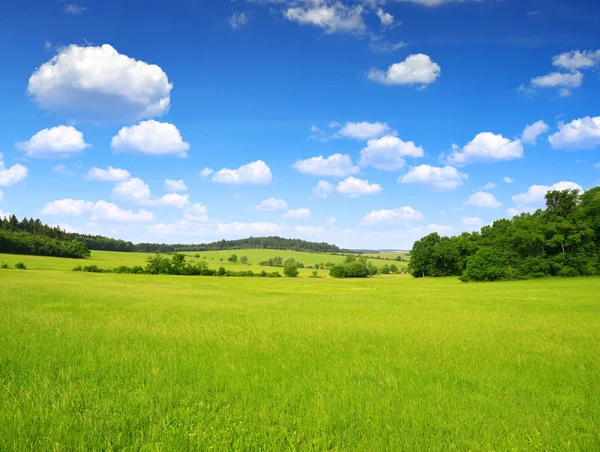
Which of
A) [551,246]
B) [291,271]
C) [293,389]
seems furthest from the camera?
[291,271]

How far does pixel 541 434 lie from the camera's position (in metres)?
5.89

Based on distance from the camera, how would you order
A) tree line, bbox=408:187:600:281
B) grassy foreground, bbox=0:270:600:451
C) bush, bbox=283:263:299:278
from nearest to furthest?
grassy foreground, bbox=0:270:600:451 → tree line, bbox=408:187:600:281 → bush, bbox=283:263:299:278

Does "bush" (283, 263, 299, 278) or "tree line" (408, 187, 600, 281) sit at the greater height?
"tree line" (408, 187, 600, 281)

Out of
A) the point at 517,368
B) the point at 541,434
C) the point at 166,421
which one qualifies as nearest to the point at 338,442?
the point at 166,421

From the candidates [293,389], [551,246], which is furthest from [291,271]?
[293,389]

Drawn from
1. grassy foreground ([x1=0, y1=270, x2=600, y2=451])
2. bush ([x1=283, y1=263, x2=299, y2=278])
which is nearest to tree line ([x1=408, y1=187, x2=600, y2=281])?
bush ([x1=283, y1=263, x2=299, y2=278])

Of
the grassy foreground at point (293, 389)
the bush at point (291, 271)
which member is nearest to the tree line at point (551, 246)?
the bush at point (291, 271)

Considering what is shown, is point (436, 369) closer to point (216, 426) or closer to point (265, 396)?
point (265, 396)

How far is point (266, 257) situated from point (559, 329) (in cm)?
16873

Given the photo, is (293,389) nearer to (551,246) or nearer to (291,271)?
(551,246)

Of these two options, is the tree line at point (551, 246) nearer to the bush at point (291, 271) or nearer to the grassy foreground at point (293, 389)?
the bush at point (291, 271)

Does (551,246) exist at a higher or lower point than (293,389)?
higher

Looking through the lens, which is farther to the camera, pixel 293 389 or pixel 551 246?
pixel 551 246

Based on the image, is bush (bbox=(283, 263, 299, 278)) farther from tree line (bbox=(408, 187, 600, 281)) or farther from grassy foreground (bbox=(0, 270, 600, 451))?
grassy foreground (bbox=(0, 270, 600, 451))
